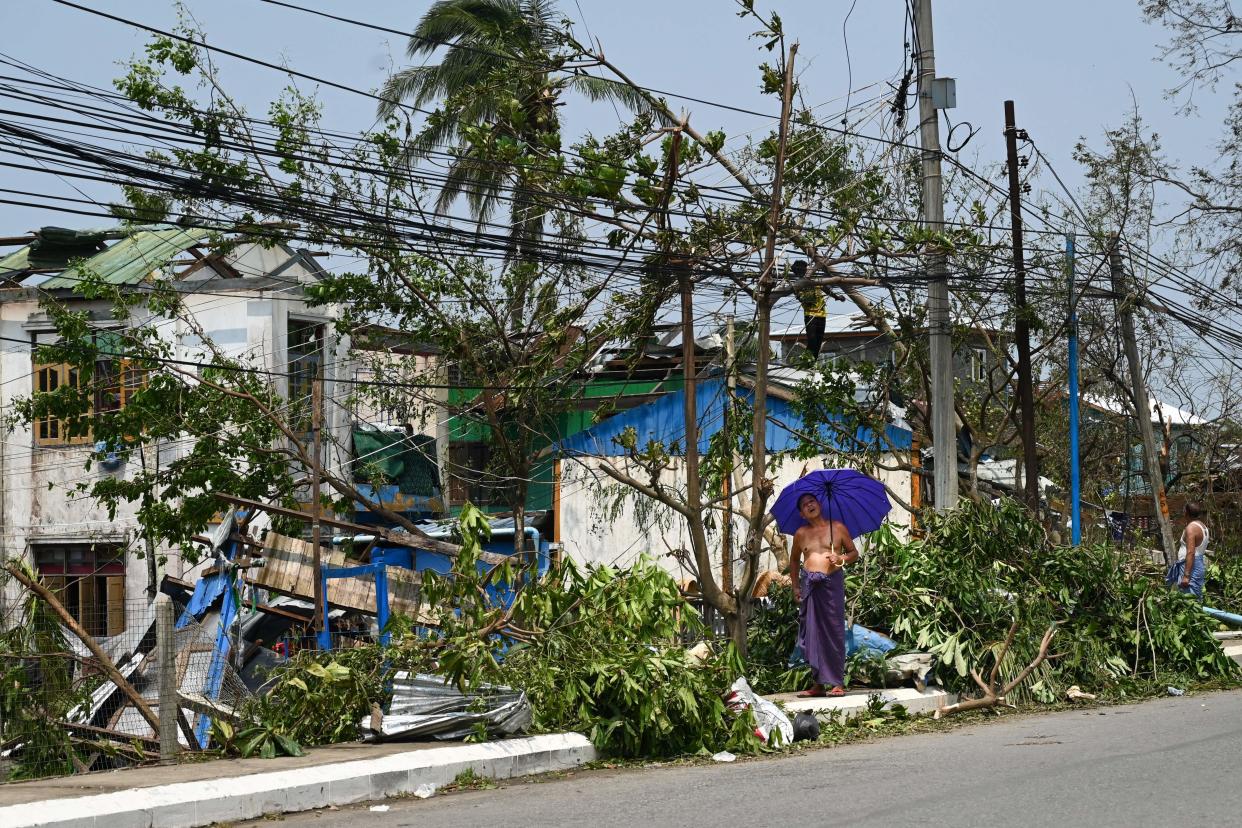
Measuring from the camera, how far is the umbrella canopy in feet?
39.3

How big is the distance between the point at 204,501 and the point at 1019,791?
44.5 ft

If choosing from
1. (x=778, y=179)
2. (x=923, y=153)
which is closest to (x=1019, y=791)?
(x=778, y=179)

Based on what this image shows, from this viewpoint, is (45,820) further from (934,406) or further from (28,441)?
(28,441)

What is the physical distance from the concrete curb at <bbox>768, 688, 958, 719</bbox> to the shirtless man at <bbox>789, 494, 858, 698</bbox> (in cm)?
24

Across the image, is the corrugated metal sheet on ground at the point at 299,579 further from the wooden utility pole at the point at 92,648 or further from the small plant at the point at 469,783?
the small plant at the point at 469,783

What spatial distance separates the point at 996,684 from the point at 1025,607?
1.13 metres

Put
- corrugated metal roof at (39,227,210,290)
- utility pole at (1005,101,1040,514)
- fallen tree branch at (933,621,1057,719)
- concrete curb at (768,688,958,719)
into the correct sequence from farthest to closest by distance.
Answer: corrugated metal roof at (39,227,210,290), utility pole at (1005,101,1040,514), fallen tree branch at (933,621,1057,719), concrete curb at (768,688,958,719)

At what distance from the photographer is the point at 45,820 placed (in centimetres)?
610

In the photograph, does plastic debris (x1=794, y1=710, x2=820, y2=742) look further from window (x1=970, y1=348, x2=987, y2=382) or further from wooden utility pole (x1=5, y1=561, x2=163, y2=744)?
window (x1=970, y1=348, x2=987, y2=382)

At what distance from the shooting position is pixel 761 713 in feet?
31.4

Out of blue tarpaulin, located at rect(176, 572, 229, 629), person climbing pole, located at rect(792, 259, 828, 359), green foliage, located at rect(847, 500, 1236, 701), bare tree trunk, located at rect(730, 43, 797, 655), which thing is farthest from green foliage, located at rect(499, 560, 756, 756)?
blue tarpaulin, located at rect(176, 572, 229, 629)

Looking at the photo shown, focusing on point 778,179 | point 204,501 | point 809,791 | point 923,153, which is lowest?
point 809,791

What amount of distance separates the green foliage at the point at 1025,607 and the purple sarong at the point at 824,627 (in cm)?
123

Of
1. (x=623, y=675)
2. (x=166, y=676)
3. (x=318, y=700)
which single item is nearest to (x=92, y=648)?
(x=166, y=676)
